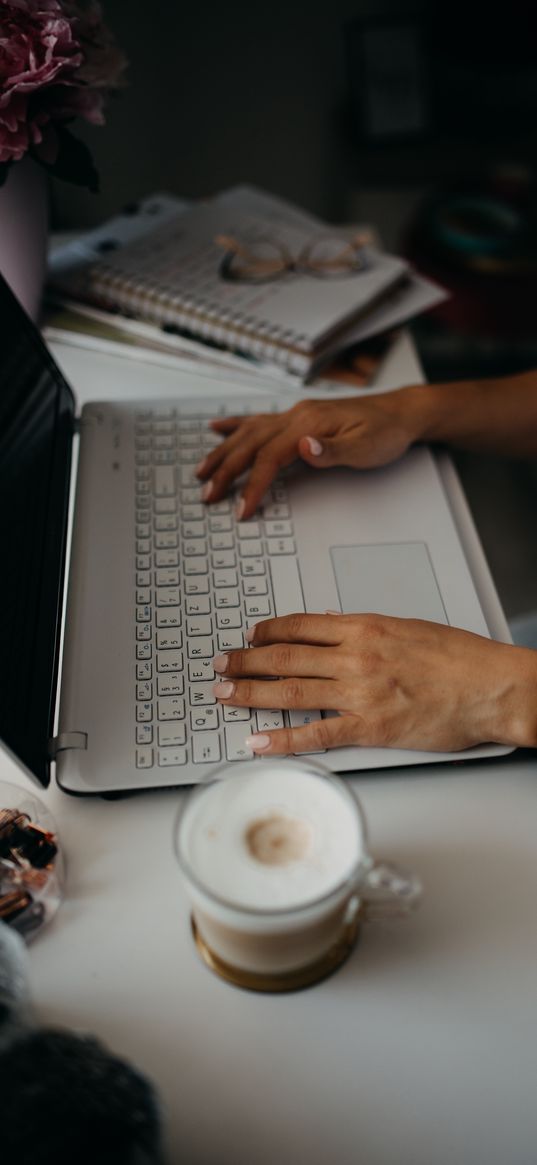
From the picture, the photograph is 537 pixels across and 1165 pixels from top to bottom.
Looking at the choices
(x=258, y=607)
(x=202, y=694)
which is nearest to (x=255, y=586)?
(x=258, y=607)

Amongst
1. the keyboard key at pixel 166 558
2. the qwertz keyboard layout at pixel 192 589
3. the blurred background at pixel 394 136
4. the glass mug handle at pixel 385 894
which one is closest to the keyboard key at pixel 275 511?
the qwertz keyboard layout at pixel 192 589

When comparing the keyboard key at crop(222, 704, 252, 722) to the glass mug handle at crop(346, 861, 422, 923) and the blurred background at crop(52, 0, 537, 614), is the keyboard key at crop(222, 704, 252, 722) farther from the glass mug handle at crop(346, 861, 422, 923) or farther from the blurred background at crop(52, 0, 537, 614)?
the blurred background at crop(52, 0, 537, 614)

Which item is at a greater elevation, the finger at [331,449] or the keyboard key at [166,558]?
the finger at [331,449]

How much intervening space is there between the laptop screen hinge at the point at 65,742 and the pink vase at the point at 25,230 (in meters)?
0.58

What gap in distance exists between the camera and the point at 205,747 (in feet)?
2.25

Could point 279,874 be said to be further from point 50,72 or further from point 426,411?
point 50,72

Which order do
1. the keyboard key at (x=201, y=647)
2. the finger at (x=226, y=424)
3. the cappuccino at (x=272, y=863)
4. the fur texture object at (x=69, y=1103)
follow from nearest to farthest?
the fur texture object at (x=69, y=1103) → the cappuccino at (x=272, y=863) → the keyboard key at (x=201, y=647) → the finger at (x=226, y=424)

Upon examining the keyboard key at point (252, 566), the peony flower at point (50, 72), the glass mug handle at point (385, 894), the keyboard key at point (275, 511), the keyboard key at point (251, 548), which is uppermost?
the peony flower at point (50, 72)

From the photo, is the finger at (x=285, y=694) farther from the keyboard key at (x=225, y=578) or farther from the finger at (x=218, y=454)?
the finger at (x=218, y=454)

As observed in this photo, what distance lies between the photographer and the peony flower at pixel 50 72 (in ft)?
2.84

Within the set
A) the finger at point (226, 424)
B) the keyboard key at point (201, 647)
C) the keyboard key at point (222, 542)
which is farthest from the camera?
the finger at point (226, 424)

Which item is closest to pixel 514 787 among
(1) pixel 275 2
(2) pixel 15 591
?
(2) pixel 15 591

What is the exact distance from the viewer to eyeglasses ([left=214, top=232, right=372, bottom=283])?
1.14 metres

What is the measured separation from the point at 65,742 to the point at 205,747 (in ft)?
0.35
